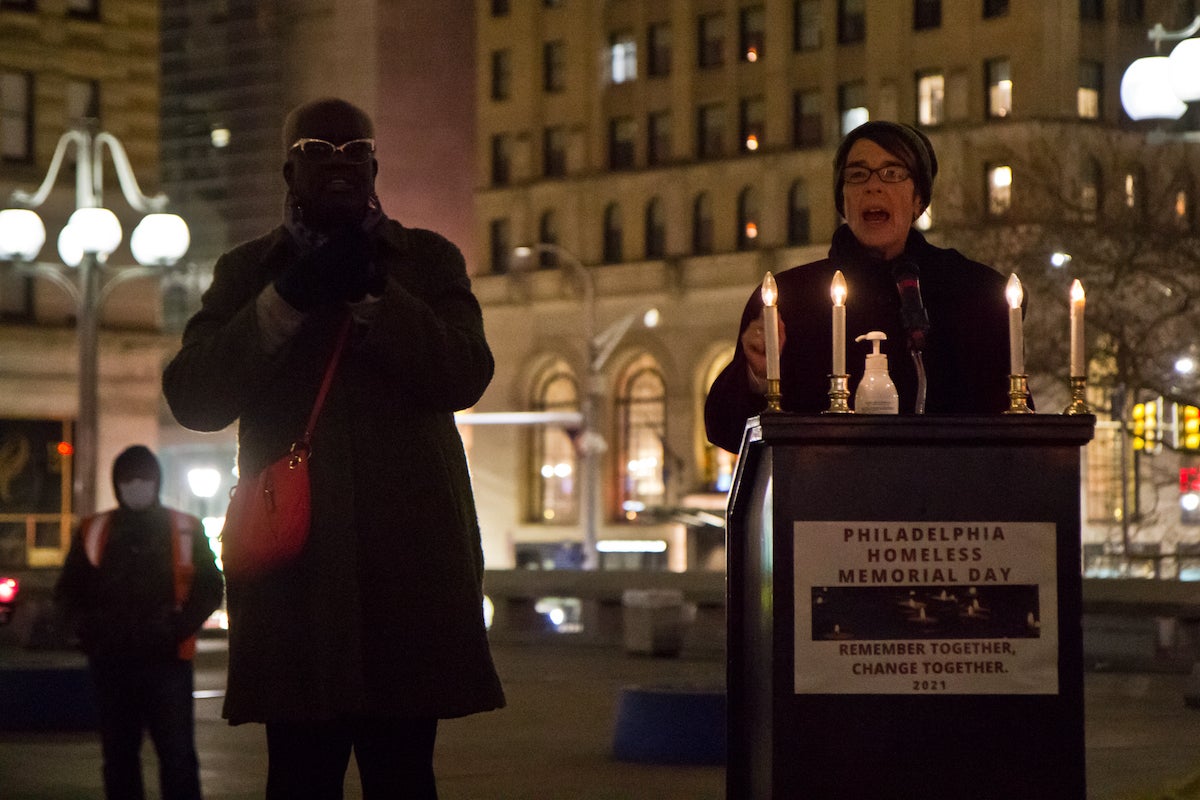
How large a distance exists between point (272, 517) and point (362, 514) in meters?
0.17

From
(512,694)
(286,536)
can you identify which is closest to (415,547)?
(286,536)

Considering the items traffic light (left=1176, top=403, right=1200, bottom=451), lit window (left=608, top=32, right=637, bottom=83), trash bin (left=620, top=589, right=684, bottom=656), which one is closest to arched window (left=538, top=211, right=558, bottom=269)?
lit window (left=608, top=32, right=637, bottom=83)

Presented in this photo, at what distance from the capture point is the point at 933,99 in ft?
230

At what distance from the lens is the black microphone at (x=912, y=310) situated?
15.9 ft

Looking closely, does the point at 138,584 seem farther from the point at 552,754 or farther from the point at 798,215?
the point at 798,215

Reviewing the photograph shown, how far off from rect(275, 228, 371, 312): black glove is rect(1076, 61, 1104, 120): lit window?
214 feet

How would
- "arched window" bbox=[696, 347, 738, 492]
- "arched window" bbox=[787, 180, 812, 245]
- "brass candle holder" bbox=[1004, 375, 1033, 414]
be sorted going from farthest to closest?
"arched window" bbox=[696, 347, 738, 492], "arched window" bbox=[787, 180, 812, 245], "brass candle holder" bbox=[1004, 375, 1033, 414]

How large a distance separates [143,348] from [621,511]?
2982 centimetres

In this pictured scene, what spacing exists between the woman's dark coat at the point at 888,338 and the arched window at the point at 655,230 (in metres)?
72.4

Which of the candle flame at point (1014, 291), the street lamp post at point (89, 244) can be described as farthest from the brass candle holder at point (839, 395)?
the street lamp post at point (89, 244)

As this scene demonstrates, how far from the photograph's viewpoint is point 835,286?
452cm

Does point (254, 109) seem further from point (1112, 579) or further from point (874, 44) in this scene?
point (1112, 579)

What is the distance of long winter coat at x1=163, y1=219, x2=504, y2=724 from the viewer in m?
4.44

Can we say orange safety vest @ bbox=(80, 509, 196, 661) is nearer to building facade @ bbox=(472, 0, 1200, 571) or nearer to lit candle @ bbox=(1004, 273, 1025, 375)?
lit candle @ bbox=(1004, 273, 1025, 375)
